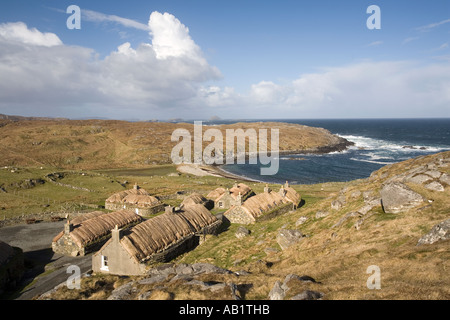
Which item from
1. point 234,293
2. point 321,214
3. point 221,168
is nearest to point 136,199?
point 321,214

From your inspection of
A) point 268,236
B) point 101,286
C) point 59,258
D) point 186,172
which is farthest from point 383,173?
point 186,172

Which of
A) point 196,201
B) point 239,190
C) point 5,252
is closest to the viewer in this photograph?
point 5,252

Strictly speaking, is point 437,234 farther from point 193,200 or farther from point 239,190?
point 239,190

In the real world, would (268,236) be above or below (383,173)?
below

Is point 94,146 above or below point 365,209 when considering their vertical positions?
above

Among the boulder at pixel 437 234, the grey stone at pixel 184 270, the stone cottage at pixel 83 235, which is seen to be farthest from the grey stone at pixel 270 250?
the stone cottage at pixel 83 235
